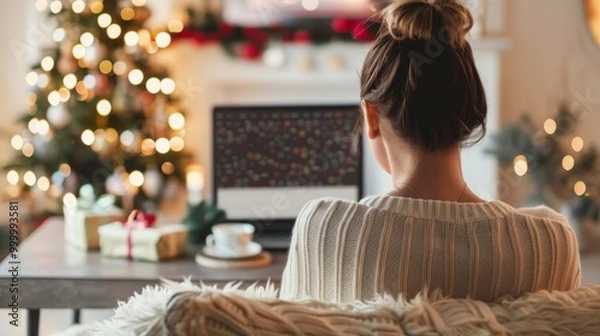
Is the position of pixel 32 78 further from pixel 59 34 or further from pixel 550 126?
pixel 550 126

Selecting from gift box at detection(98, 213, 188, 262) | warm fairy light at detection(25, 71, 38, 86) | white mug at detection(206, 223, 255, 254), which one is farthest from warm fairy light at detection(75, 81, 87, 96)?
white mug at detection(206, 223, 255, 254)

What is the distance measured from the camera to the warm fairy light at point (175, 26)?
4535 mm

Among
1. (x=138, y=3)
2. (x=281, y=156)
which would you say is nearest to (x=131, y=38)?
(x=138, y=3)

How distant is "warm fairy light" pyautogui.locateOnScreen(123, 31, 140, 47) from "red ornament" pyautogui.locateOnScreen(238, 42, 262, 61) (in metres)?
0.56

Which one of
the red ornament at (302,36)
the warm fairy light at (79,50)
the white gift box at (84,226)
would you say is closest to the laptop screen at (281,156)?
the white gift box at (84,226)

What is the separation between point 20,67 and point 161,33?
0.80 metres

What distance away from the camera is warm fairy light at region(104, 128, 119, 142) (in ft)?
14.1

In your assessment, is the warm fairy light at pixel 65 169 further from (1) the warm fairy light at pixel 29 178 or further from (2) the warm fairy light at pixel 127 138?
(2) the warm fairy light at pixel 127 138

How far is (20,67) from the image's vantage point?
184 inches

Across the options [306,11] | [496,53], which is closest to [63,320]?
[306,11]

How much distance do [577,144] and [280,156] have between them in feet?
7.79

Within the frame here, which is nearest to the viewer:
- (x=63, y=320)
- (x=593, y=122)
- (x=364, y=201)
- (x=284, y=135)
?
(x=364, y=201)

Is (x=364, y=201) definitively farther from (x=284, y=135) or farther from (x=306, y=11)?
(x=306, y=11)

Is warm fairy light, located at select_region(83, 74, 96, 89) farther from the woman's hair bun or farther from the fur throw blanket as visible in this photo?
the fur throw blanket
